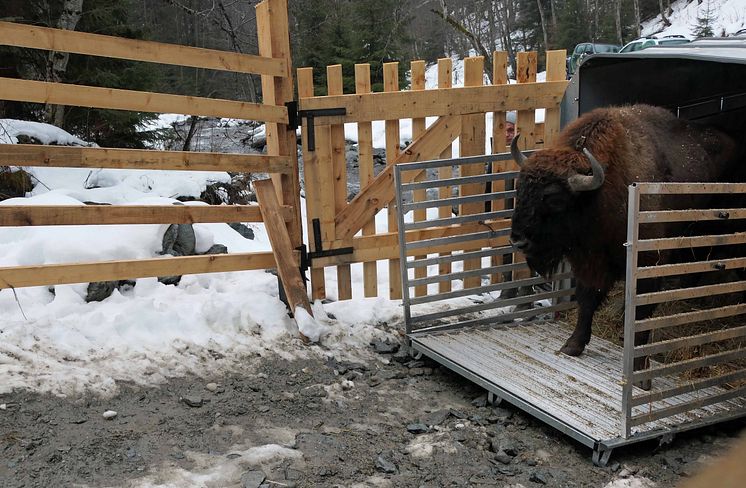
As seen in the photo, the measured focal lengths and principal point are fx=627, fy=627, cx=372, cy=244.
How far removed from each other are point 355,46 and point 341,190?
42.9 feet

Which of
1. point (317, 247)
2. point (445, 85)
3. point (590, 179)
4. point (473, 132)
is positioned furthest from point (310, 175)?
point (590, 179)

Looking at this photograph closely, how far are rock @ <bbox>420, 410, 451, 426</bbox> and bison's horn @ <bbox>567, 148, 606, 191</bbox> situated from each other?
1.80 metres

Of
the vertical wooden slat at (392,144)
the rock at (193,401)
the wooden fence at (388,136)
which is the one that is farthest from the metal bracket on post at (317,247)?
the rock at (193,401)

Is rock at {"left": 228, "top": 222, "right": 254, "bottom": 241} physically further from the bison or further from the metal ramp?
the bison

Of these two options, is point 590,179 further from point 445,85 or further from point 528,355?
point 445,85

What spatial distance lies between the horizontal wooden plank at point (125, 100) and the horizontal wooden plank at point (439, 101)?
60cm

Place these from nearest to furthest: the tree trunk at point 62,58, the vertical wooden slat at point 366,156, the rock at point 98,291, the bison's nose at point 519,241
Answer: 1. the bison's nose at point 519,241
2. the rock at point 98,291
3. the vertical wooden slat at point 366,156
4. the tree trunk at point 62,58

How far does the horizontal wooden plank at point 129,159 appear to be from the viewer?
4.32m

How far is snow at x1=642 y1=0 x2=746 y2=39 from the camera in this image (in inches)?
1273

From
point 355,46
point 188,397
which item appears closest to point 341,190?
point 188,397

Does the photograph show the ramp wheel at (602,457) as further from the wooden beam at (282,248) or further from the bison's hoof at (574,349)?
the wooden beam at (282,248)

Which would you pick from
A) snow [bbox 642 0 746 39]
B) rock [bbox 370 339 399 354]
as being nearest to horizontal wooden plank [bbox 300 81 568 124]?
rock [bbox 370 339 399 354]

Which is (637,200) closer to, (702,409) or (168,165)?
(702,409)

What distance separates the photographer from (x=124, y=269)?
15.5 ft
